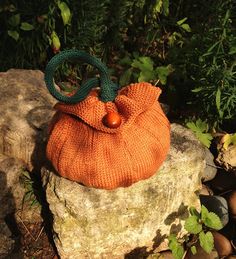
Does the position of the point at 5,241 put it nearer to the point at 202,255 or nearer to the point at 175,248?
the point at 175,248

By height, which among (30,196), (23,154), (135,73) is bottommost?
(30,196)

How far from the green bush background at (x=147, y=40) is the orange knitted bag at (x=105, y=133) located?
84 cm

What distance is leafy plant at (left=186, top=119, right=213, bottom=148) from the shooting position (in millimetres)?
2945

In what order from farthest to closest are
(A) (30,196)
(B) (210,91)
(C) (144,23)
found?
(C) (144,23), (B) (210,91), (A) (30,196)

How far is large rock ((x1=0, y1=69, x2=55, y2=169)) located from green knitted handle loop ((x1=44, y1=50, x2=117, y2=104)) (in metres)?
0.72

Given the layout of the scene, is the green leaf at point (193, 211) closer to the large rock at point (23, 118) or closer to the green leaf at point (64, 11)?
the large rock at point (23, 118)

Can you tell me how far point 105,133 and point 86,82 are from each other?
0.26m

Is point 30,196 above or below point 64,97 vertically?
below

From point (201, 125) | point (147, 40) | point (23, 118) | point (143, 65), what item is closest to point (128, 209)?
point (23, 118)

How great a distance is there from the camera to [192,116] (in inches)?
131

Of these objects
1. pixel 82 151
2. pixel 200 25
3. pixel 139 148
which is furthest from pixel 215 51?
pixel 82 151

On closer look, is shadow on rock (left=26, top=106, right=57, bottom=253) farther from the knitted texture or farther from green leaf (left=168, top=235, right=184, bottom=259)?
green leaf (left=168, top=235, right=184, bottom=259)

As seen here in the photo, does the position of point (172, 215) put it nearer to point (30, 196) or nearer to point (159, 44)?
point (30, 196)

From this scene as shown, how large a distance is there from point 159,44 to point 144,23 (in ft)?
1.04
